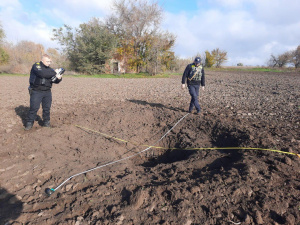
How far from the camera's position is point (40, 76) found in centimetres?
498

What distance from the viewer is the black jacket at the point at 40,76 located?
16.2 feet

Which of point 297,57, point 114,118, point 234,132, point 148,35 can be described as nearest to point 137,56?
point 148,35

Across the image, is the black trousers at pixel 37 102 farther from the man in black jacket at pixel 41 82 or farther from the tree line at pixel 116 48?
the tree line at pixel 116 48

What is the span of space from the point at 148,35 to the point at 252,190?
26.1 m

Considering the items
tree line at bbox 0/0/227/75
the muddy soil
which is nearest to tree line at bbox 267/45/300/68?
tree line at bbox 0/0/227/75

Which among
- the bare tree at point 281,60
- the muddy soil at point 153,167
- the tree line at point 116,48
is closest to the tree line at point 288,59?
the bare tree at point 281,60

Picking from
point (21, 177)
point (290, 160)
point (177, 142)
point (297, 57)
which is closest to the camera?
point (290, 160)

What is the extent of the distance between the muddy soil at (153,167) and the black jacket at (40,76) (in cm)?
128

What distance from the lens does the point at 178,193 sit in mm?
2652

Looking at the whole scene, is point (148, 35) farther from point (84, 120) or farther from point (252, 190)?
point (252, 190)

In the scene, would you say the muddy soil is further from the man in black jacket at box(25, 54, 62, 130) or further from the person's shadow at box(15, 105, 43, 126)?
the man in black jacket at box(25, 54, 62, 130)

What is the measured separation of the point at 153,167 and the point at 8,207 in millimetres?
2480

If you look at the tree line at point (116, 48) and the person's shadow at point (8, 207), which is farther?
the tree line at point (116, 48)

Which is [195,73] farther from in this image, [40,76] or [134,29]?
[134,29]
